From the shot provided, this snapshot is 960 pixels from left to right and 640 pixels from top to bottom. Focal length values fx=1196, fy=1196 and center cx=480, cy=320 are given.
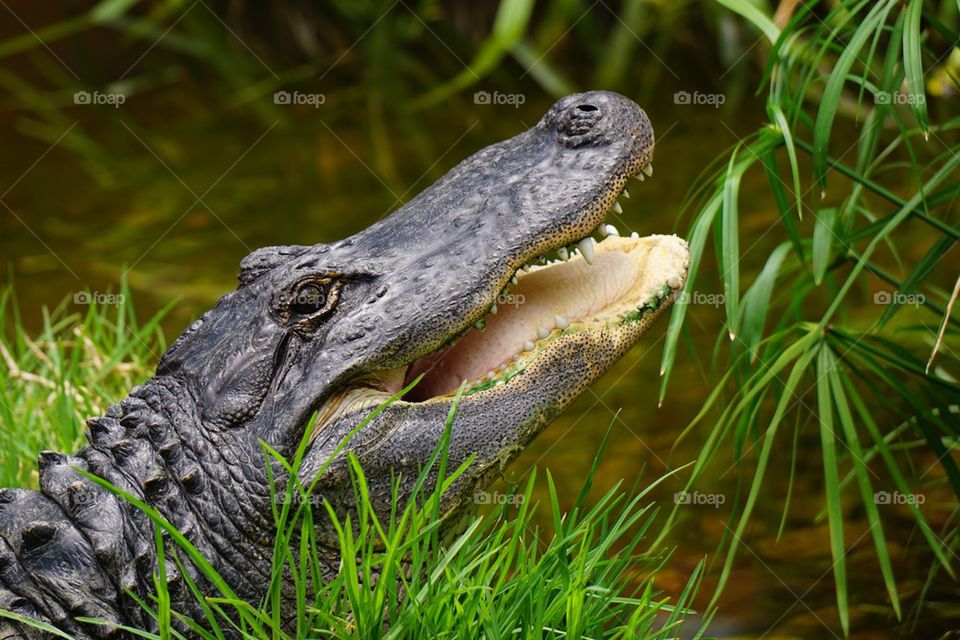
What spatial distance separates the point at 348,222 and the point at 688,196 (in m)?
3.61

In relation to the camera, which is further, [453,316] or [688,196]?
[688,196]

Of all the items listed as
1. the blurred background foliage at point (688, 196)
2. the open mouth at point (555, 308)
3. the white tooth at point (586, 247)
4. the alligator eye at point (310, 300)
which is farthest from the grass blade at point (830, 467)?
the alligator eye at point (310, 300)

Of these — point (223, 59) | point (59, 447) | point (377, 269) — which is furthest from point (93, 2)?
point (377, 269)

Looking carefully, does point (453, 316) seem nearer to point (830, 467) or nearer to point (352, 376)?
point (352, 376)

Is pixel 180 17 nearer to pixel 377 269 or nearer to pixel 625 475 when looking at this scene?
pixel 625 475

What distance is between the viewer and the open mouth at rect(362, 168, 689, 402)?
113 inches

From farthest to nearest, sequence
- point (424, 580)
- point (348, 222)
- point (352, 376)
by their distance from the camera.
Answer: point (348, 222) < point (352, 376) < point (424, 580)

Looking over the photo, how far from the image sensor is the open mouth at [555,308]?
2.86 meters

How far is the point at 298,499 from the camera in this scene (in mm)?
2676

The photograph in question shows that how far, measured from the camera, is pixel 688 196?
357cm

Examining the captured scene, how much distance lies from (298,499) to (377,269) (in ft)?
1.93

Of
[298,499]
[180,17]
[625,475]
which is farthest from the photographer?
[180,17]

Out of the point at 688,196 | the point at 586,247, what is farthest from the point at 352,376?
the point at 688,196

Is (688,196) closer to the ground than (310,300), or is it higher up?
closer to the ground
